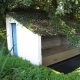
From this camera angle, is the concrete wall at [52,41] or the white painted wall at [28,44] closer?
the white painted wall at [28,44]

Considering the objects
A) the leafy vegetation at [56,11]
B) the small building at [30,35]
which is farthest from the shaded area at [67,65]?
the leafy vegetation at [56,11]

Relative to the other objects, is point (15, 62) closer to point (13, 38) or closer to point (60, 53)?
point (13, 38)

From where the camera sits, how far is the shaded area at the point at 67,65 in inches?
262

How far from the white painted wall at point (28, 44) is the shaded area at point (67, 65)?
1.46 meters

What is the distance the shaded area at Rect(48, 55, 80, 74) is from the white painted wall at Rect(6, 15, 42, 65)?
57.4 inches

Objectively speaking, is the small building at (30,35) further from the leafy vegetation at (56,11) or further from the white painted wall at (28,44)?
the leafy vegetation at (56,11)

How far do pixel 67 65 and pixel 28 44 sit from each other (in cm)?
256

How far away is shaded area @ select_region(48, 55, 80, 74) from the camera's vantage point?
6.66 metres

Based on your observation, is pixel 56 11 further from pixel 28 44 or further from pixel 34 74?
pixel 34 74

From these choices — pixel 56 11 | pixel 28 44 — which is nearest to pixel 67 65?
pixel 28 44

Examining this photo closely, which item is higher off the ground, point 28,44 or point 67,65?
point 28,44

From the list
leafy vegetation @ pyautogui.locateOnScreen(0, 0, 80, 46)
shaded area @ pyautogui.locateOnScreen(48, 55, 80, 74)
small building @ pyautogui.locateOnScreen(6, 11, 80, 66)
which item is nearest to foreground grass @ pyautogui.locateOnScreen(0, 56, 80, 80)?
small building @ pyautogui.locateOnScreen(6, 11, 80, 66)

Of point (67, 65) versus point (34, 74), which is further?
point (67, 65)

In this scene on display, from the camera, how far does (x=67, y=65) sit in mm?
7234
